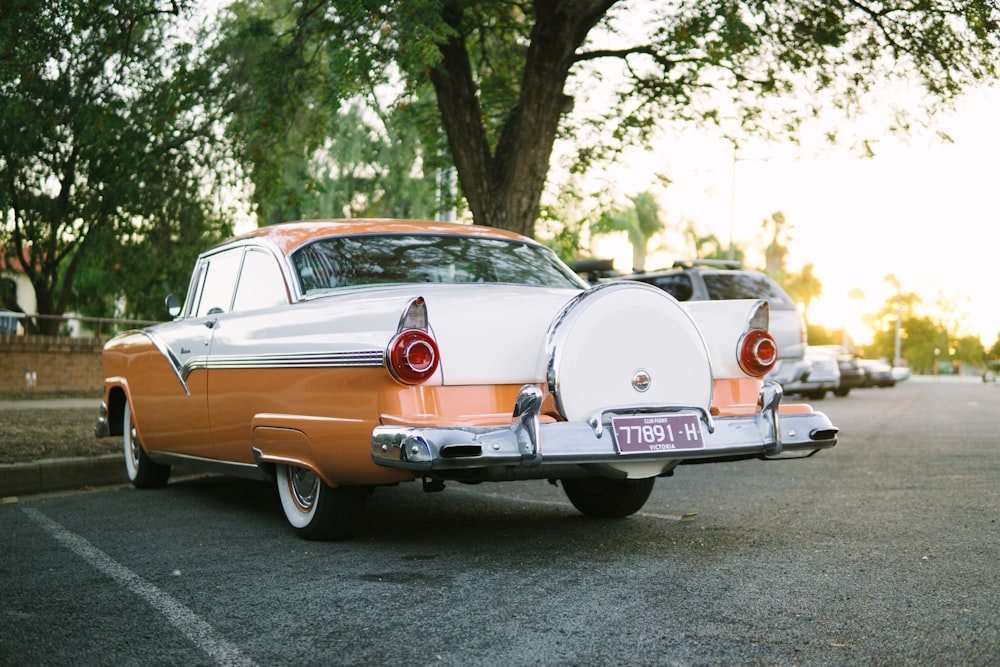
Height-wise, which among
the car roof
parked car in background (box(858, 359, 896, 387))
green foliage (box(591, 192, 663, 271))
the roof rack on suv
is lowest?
parked car in background (box(858, 359, 896, 387))

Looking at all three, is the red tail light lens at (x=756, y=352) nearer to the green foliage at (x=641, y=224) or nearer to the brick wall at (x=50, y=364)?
the brick wall at (x=50, y=364)

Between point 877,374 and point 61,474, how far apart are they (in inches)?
1175

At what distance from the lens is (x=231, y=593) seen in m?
4.17

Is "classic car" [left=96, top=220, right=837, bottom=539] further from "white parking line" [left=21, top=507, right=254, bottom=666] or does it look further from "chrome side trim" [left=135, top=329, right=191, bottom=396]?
"white parking line" [left=21, top=507, right=254, bottom=666]

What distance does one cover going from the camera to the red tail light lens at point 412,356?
443 centimetres

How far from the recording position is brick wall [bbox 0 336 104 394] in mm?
18297

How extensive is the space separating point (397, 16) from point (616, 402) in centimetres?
615

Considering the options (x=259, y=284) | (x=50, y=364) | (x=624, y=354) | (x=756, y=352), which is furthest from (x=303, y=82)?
(x=50, y=364)

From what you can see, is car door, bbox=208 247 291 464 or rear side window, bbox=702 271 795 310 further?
rear side window, bbox=702 271 795 310

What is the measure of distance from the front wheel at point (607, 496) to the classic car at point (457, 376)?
12mm

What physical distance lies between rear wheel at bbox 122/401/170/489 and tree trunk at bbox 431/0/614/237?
15.3 feet

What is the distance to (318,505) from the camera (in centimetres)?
514

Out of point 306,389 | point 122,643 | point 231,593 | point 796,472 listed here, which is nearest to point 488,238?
point 306,389

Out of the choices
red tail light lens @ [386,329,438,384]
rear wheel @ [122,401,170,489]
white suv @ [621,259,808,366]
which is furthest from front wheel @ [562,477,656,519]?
white suv @ [621,259,808,366]
